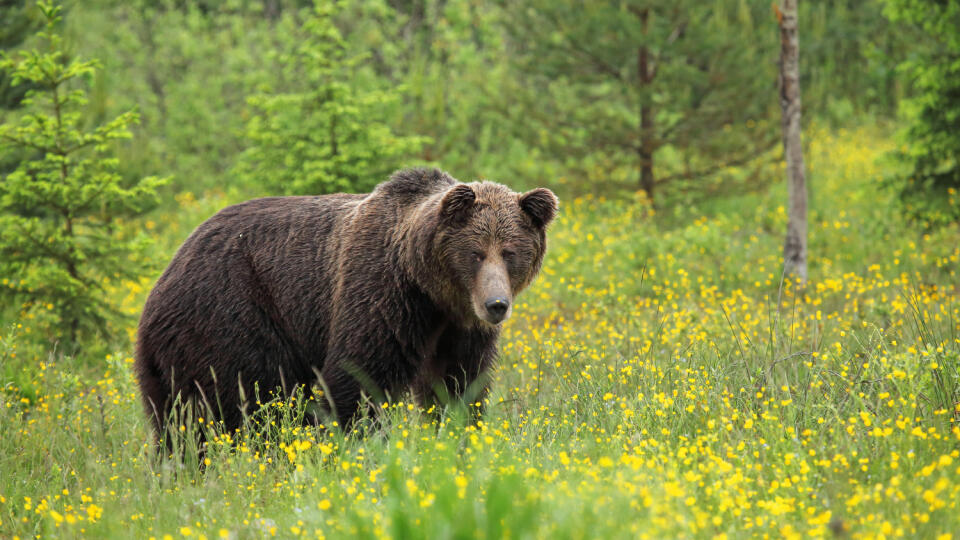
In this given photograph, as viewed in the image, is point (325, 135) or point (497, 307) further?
point (325, 135)

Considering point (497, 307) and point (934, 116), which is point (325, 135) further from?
point (934, 116)

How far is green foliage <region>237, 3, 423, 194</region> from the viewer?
10500 millimetres

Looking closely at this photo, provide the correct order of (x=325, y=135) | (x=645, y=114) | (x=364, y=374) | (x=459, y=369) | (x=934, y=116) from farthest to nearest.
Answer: (x=645, y=114)
(x=325, y=135)
(x=934, y=116)
(x=459, y=369)
(x=364, y=374)

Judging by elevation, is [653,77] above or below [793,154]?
above

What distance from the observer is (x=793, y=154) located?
9.00 metres

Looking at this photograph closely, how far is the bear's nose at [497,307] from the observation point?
4.35 meters

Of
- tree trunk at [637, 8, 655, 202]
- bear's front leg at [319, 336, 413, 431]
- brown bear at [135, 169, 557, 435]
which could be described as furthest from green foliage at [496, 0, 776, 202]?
bear's front leg at [319, 336, 413, 431]

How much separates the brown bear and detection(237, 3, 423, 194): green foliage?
193 inches

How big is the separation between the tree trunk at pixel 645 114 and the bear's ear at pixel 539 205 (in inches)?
325

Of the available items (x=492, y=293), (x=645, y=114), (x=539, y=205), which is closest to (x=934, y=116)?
(x=645, y=114)

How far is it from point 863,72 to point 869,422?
1787 centimetres

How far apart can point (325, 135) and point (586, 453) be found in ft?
25.1

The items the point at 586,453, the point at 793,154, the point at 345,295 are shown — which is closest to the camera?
the point at 586,453

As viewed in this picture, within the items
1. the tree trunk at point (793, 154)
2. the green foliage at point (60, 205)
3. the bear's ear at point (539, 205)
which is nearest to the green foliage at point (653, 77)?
the tree trunk at point (793, 154)
